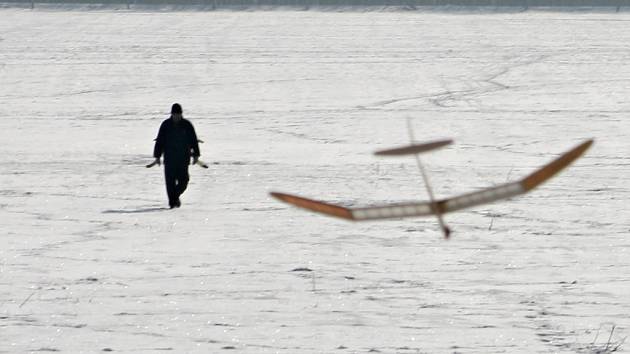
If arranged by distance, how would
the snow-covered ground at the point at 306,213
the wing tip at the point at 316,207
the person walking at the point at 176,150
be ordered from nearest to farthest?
the wing tip at the point at 316,207, the snow-covered ground at the point at 306,213, the person walking at the point at 176,150

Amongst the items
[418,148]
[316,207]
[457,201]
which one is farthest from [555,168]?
[316,207]

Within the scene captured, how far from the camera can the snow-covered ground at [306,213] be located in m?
10.7

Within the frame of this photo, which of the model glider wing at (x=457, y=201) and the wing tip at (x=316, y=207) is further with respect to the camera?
the wing tip at (x=316, y=207)

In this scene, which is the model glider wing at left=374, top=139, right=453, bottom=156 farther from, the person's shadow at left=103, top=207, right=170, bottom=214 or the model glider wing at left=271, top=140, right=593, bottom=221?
the person's shadow at left=103, top=207, right=170, bottom=214

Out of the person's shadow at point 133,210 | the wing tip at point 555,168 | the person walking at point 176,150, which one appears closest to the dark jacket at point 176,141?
the person walking at point 176,150

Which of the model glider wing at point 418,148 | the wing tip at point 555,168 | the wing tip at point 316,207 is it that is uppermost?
the model glider wing at point 418,148

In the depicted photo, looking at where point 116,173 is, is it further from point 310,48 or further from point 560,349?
point 310,48

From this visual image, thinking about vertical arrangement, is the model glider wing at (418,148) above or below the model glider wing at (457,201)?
above

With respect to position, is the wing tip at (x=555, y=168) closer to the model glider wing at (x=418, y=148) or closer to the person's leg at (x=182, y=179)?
the model glider wing at (x=418, y=148)

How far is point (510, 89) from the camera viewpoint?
28594mm

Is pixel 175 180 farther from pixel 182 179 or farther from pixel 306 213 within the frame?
pixel 306 213

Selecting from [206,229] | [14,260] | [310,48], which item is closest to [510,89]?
[310,48]

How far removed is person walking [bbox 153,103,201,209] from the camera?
1493cm

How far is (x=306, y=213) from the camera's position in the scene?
15336mm
